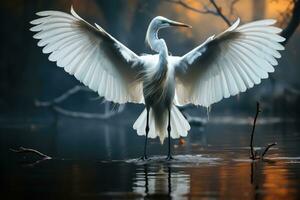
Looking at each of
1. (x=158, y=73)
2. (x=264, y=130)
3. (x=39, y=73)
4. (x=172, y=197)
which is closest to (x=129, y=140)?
(x=264, y=130)

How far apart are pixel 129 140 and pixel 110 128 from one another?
527cm

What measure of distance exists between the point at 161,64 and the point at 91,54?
131 cm

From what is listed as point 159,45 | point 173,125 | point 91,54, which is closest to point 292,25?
point 173,125

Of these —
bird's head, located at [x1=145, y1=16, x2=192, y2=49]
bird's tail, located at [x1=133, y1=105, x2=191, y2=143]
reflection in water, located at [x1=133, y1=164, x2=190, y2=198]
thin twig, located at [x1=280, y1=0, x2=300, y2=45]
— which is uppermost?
thin twig, located at [x1=280, y1=0, x2=300, y2=45]

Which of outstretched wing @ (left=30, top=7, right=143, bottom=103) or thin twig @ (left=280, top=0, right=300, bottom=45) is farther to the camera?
thin twig @ (left=280, top=0, right=300, bottom=45)

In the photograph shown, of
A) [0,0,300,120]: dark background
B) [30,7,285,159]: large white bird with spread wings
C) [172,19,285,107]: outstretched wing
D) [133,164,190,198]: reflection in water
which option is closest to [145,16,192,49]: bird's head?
[30,7,285,159]: large white bird with spread wings

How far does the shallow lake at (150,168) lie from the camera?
27.6 feet

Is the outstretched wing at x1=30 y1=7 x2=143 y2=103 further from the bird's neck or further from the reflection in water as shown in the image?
the reflection in water

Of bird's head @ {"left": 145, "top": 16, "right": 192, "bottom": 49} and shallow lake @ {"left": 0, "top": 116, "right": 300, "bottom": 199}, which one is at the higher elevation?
bird's head @ {"left": 145, "top": 16, "right": 192, "bottom": 49}

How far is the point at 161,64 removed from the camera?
39.4 ft

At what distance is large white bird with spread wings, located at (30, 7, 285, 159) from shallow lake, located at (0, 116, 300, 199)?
82 centimetres

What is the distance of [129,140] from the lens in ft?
55.4

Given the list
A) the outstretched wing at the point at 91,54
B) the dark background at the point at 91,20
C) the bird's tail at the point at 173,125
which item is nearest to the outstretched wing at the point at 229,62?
the bird's tail at the point at 173,125

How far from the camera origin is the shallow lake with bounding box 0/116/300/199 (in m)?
8.41
